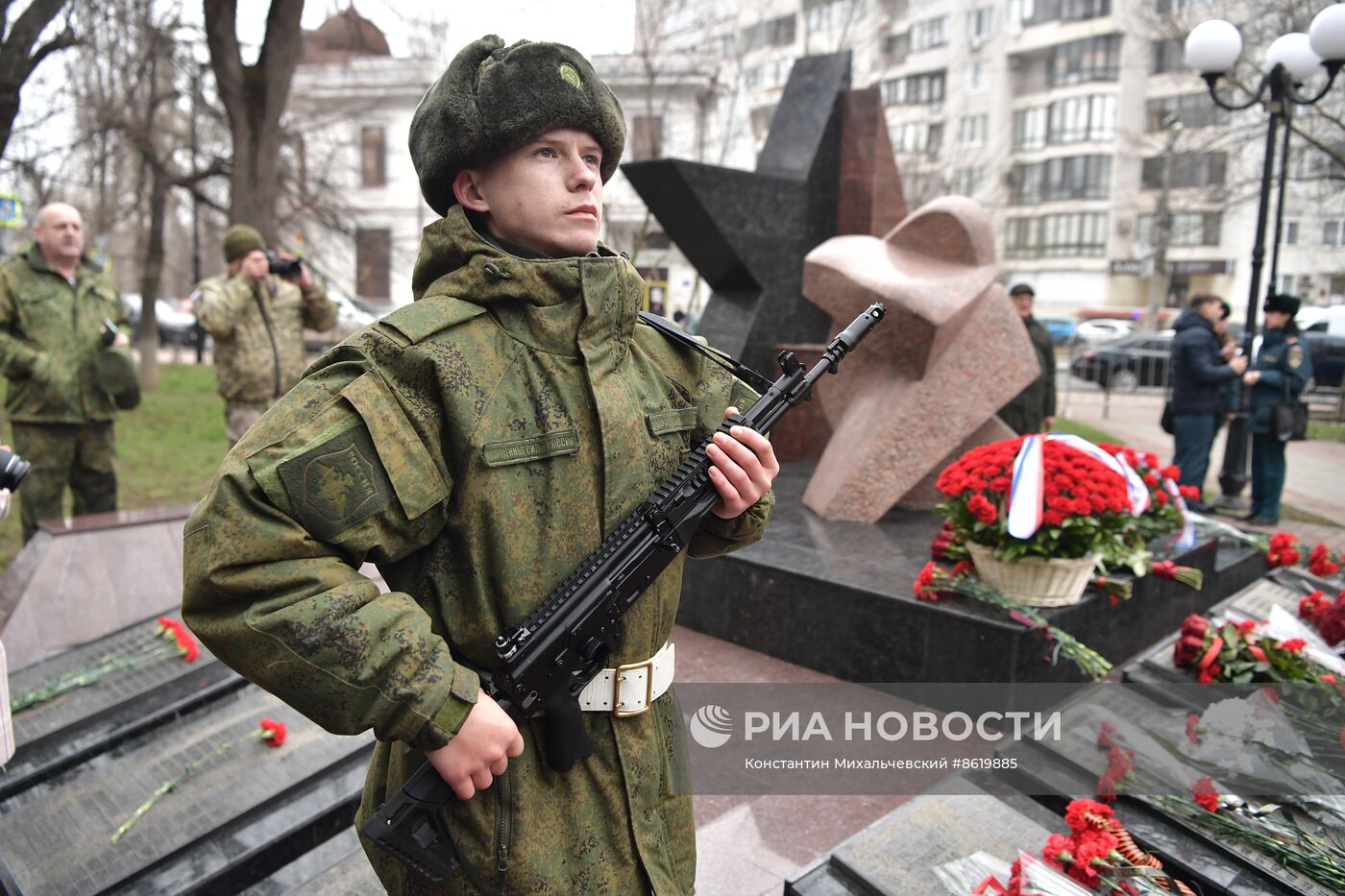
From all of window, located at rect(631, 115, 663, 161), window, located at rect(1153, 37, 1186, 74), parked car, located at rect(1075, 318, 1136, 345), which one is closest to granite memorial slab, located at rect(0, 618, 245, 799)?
window, located at rect(631, 115, 663, 161)

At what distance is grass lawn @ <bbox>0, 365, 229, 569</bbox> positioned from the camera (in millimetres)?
8109

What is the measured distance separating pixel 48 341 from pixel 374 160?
27.4m

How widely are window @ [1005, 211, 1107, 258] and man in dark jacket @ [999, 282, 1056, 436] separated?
3256 centimetres

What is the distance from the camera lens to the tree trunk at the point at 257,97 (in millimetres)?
10383

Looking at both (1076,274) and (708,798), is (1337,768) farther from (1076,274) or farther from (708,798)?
(1076,274)

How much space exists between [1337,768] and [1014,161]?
37.4 metres

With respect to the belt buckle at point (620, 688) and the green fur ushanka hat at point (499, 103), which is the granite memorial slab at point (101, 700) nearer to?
the belt buckle at point (620, 688)

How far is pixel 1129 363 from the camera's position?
2205 cm

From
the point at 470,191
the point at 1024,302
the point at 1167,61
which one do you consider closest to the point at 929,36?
the point at 1167,61

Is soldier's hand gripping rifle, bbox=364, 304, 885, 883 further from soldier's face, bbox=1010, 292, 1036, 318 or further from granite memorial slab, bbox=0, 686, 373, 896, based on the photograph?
soldier's face, bbox=1010, 292, 1036, 318

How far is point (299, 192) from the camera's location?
49.1ft

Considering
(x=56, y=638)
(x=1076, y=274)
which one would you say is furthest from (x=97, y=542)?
(x=1076, y=274)

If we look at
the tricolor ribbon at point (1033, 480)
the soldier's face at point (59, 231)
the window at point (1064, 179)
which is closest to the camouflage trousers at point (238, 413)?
the soldier's face at point (59, 231)
